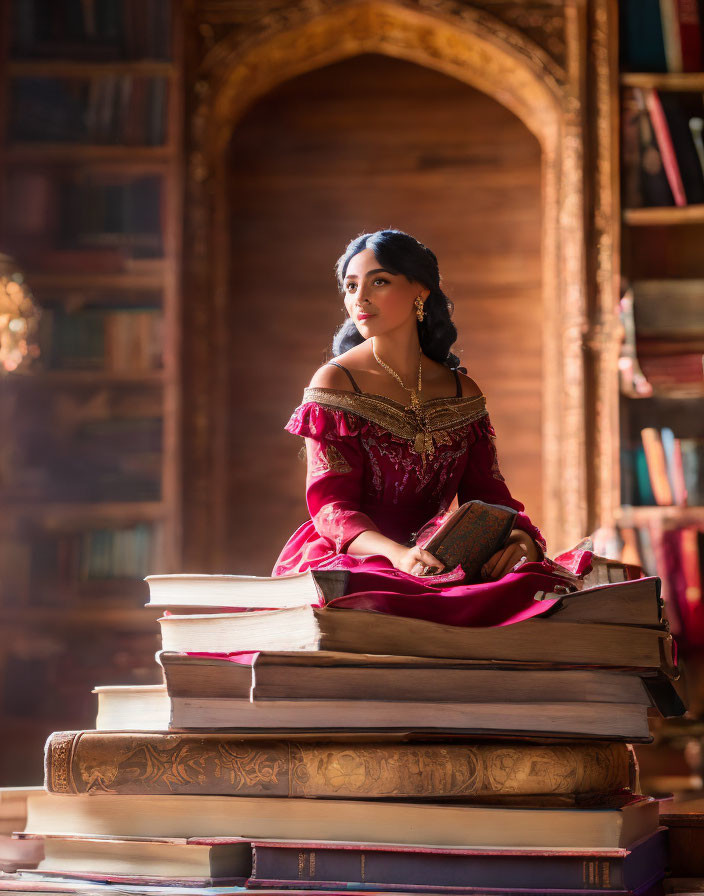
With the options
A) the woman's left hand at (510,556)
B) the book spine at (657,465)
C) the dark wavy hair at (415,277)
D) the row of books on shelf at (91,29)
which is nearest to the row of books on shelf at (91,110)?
the row of books on shelf at (91,29)

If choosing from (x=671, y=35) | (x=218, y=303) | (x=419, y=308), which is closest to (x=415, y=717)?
(x=419, y=308)

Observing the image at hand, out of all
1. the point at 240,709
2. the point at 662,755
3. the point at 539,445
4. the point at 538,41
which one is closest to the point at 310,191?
the point at 538,41

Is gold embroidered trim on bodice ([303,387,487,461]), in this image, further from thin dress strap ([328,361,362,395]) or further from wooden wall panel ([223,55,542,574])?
wooden wall panel ([223,55,542,574])

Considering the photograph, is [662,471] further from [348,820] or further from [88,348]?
[348,820]

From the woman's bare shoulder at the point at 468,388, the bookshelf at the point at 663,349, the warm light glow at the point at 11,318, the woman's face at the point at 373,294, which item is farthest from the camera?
the bookshelf at the point at 663,349

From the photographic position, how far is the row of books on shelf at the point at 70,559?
382 cm

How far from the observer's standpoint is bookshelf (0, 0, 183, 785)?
3799 millimetres

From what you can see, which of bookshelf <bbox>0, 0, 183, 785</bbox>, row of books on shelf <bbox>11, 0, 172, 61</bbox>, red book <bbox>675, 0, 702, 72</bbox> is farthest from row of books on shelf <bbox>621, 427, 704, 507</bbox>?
row of books on shelf <bbox>11, 0, 172, 61</bbox>

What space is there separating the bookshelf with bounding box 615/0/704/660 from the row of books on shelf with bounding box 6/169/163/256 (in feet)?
5.60

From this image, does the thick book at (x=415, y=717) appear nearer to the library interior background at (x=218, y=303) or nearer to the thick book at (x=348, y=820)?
the thick book at (x=348, y=820)

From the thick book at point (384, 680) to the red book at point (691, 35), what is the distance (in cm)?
333

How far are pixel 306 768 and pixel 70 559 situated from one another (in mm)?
2983

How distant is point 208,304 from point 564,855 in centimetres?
327

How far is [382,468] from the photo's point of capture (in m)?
1.52
